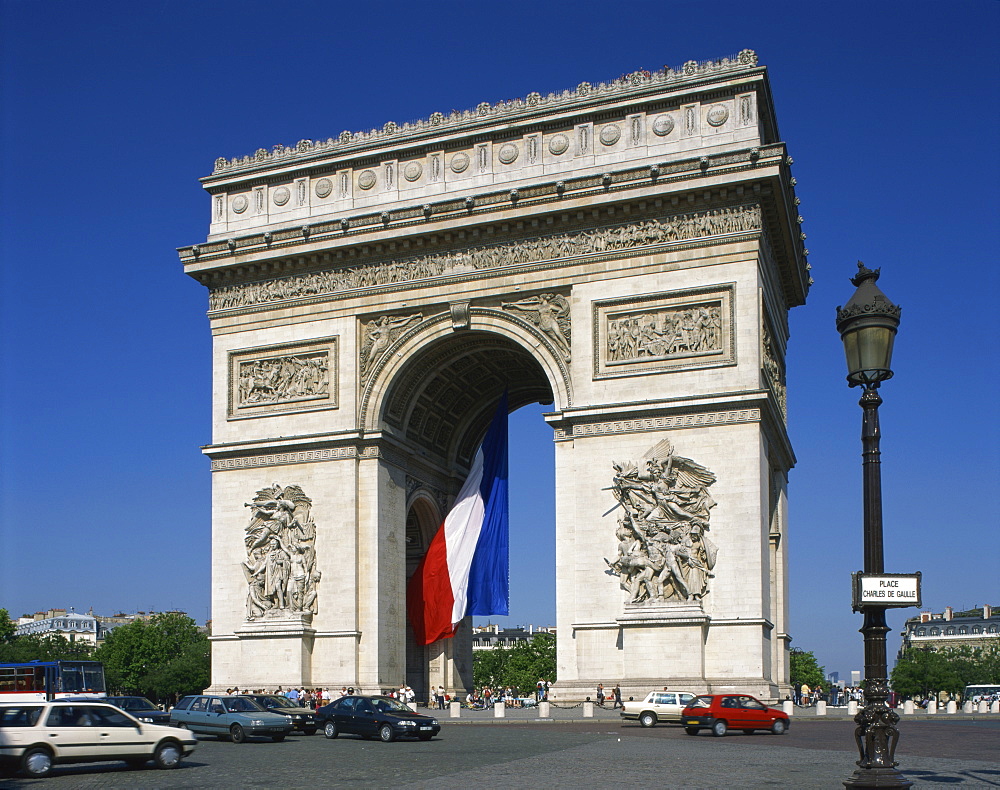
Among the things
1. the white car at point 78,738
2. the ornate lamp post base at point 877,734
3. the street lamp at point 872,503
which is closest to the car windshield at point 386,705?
the white car at point 78,738

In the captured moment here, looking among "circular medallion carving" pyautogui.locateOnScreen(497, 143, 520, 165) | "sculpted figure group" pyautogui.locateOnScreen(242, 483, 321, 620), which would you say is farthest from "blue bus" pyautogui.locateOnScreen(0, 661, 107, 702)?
"circular medallion carving" pyautogui.locateOnScreen(497, 143, 520, 165)

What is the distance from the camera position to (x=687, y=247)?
1334 inches

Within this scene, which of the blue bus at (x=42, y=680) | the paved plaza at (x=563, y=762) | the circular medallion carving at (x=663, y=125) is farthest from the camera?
the blue bus at (x=42, y=680)

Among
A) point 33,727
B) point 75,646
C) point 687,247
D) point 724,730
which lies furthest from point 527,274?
point 75,646

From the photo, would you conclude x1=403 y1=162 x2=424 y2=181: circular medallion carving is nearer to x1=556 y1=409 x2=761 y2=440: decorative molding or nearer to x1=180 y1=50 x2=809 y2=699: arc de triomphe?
x1=180 y1=50 x2=809 y2=699: arc de triomphe

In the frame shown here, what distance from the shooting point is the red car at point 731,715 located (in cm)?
2816

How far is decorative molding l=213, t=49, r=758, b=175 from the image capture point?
34656mm

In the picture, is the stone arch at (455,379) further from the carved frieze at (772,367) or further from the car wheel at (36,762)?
the car wheel at (36,762)

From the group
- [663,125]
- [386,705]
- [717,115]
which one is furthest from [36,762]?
[717,115]

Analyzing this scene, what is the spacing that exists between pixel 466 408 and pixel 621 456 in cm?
1013

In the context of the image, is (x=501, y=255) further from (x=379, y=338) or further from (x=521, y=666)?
(x=521, y=666)

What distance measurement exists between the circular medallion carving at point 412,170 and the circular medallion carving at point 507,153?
2.69 meters

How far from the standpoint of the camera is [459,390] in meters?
41.4

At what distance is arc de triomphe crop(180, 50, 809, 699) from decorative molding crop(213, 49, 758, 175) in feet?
0.34
